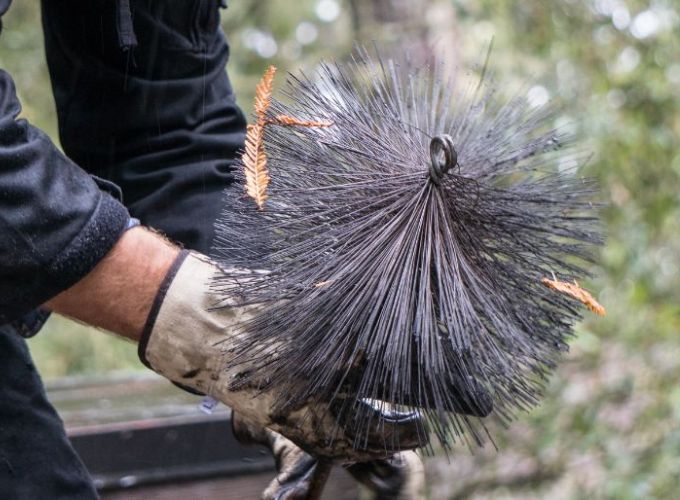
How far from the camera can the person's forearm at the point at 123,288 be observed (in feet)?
4.05

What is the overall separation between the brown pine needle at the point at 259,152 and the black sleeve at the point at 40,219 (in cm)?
19

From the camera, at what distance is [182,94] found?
164 centimetres

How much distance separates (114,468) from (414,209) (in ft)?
4.17

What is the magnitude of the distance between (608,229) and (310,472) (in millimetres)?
1650

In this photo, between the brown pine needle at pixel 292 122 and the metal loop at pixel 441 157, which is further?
the brown pine needle at pixel 292 122

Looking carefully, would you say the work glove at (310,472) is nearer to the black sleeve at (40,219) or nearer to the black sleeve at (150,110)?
the black sleeve at (150,110)

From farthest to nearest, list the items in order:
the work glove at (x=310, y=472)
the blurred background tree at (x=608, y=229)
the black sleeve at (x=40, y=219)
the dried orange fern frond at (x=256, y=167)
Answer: the blurred background tree at (x=608, y=229)
the work glove at (x=310, y=472)
the dried orange fern frond at (x=256, y=167)
the black sleeve at (x=40, y=219)

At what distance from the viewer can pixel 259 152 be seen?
132 cm

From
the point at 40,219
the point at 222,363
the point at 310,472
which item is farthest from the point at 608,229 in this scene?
the point at 40,219

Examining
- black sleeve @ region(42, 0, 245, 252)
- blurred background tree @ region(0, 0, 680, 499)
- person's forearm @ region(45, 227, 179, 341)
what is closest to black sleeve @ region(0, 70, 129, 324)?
person's forearm @ region(45, 227, 179, 341)

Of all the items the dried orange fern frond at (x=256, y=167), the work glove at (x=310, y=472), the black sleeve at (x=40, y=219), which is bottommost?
the work glove at (x=310, y=472)

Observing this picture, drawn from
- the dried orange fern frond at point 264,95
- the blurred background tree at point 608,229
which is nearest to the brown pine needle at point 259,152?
the dried orange fern frond at point 264,95

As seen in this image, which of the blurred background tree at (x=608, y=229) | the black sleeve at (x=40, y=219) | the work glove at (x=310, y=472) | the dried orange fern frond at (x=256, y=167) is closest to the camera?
the black sleeve at (x=40, y=219)

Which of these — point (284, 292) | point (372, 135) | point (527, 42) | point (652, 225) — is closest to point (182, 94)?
point (372, 135)
